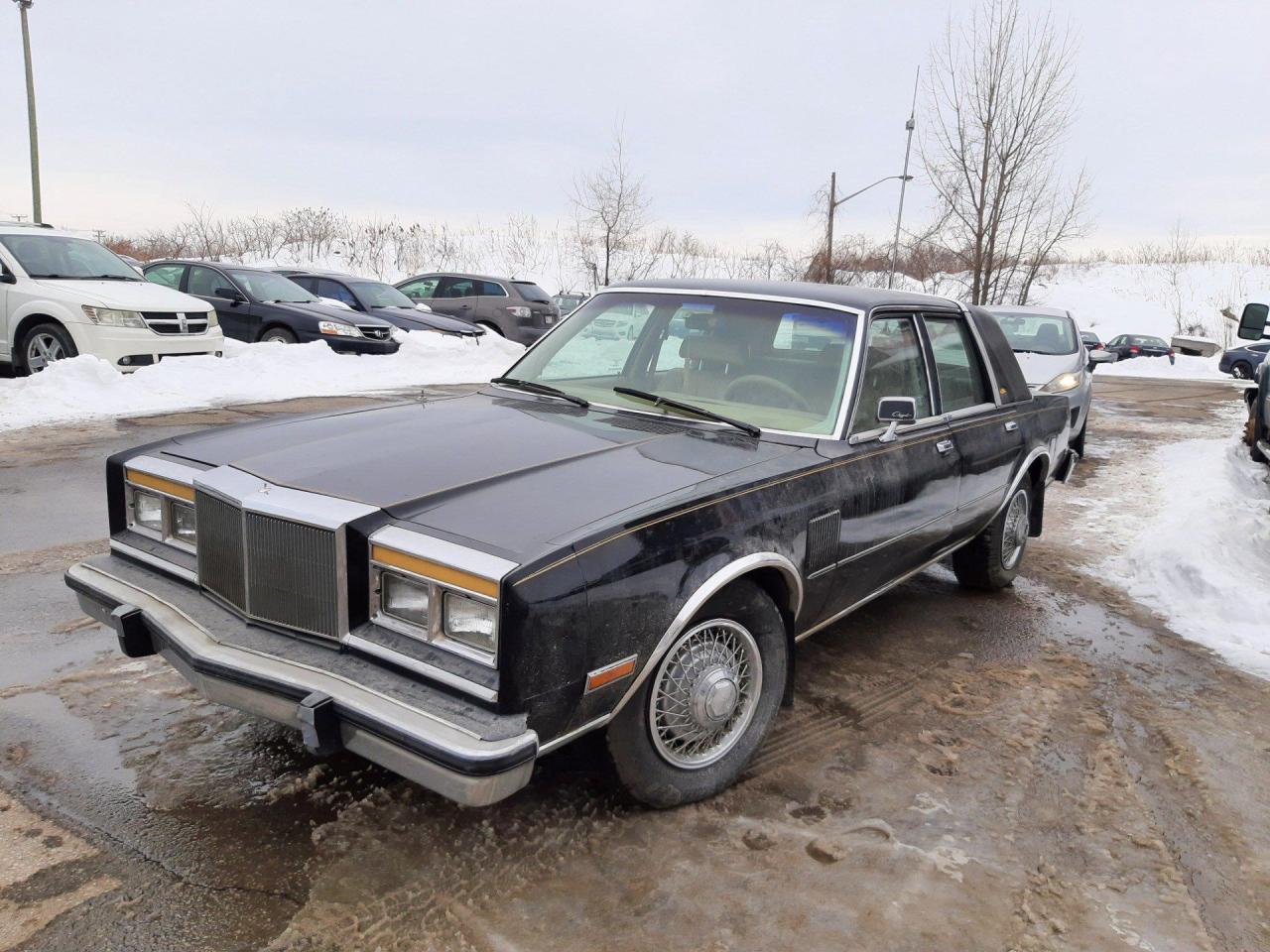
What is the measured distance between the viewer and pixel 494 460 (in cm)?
302

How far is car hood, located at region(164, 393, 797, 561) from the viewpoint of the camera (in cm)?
258

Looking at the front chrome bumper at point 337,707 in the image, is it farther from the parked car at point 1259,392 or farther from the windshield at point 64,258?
the windshield at point 64,258

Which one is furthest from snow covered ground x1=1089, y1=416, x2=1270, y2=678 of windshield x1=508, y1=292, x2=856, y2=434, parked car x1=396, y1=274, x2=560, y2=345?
parked car x1=396, y1=274, x2=560, y2=345

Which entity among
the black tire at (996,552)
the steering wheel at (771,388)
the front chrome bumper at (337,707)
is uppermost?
the steering wheel at (771,388)

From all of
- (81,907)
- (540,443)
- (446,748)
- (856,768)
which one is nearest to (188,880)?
(81,907)

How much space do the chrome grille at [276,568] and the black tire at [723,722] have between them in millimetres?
887

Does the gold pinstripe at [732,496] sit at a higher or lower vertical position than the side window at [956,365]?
lower

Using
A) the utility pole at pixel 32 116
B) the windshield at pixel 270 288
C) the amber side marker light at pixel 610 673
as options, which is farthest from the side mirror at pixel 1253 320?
→ the utility pole at pixel 32 116

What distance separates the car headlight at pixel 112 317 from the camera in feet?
34.6

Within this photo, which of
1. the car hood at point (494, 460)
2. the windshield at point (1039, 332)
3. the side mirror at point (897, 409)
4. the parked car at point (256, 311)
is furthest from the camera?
the parked car at point (256, 311)

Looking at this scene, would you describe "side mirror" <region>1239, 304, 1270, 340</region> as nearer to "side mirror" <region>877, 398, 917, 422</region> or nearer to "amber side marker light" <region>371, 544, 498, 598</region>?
"side mirror" <region>877, 398, 917, 422</region>

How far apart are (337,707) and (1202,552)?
18.4 feet

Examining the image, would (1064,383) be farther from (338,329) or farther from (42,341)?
(42,341)

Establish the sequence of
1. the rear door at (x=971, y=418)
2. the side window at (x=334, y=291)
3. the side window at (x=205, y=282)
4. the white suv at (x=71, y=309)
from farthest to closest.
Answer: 1. the side window at (x=334, y=291)
2. the side window at (x=205, y=282)
3. the white suv at (x=71, y=309)
4. the rear door at (x=971, y=418)
